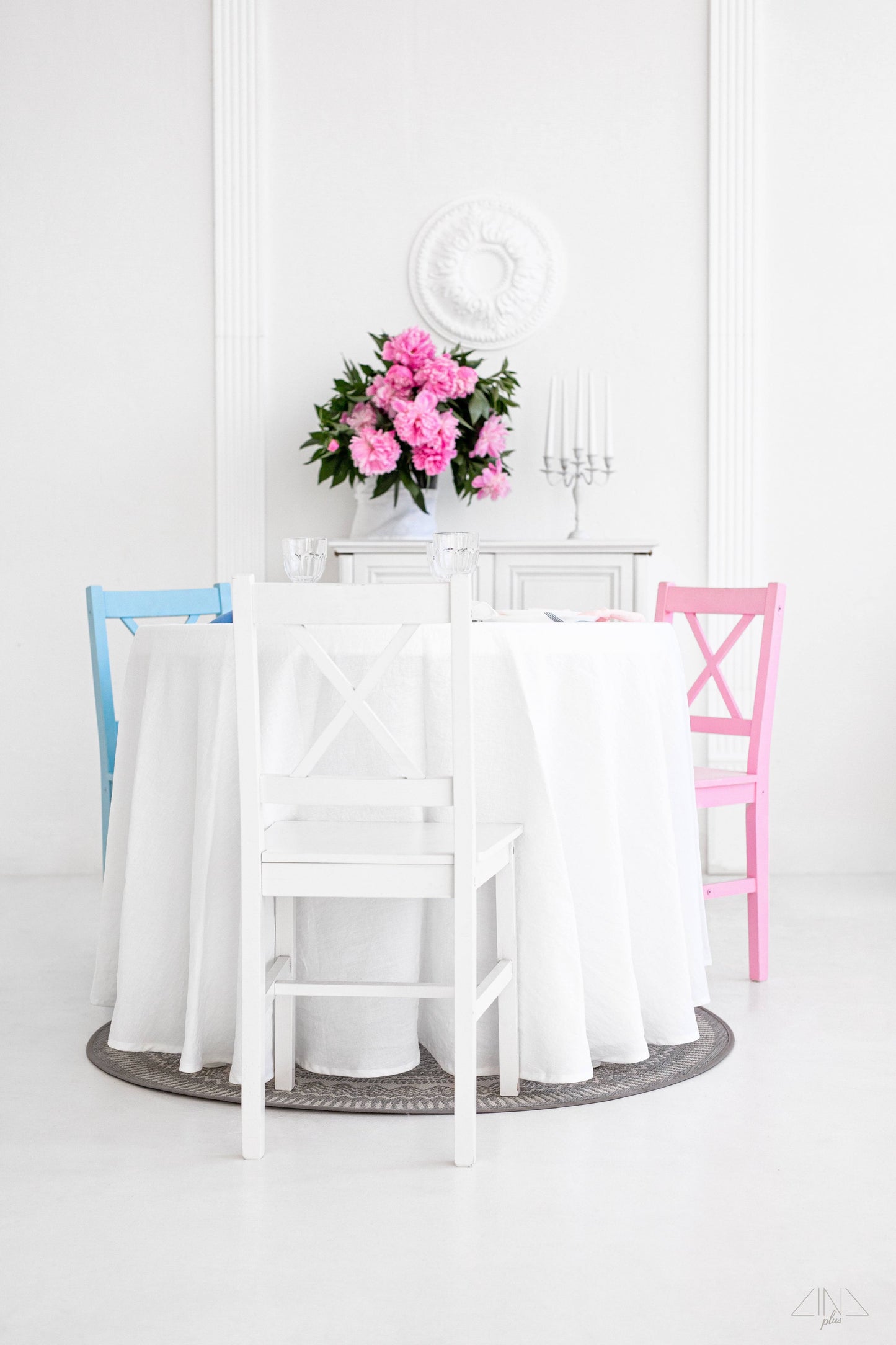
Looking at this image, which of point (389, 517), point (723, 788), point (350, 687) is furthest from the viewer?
point (389, 517)

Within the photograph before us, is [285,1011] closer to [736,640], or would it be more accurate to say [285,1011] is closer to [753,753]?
[753,753]

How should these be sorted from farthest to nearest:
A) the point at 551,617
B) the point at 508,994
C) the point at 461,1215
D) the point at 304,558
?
the point at 551,617 < the point at 304,558 < the point at 508,994 < the point at 461,1215

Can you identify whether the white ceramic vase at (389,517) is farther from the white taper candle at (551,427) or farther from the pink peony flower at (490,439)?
the white taper candle at (551,427)

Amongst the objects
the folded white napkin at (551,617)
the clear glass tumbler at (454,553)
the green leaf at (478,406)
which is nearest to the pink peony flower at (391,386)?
the green leaf at (478,406)

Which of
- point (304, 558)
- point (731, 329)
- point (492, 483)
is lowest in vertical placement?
point (304, 558)

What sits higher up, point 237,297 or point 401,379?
point 237,297

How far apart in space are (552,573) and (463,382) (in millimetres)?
655

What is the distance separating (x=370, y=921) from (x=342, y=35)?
11.0ft

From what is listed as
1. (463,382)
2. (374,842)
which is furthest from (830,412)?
(374,842)

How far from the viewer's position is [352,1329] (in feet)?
4.50

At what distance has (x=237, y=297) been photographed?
4.21m

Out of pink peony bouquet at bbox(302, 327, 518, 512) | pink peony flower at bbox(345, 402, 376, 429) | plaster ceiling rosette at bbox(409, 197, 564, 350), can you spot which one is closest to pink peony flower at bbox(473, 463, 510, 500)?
pink peony bouquet at bbox(302, 327, 518, 512)

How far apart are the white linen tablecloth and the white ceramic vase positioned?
5.63ft

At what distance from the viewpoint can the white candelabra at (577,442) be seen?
13.2 feet
